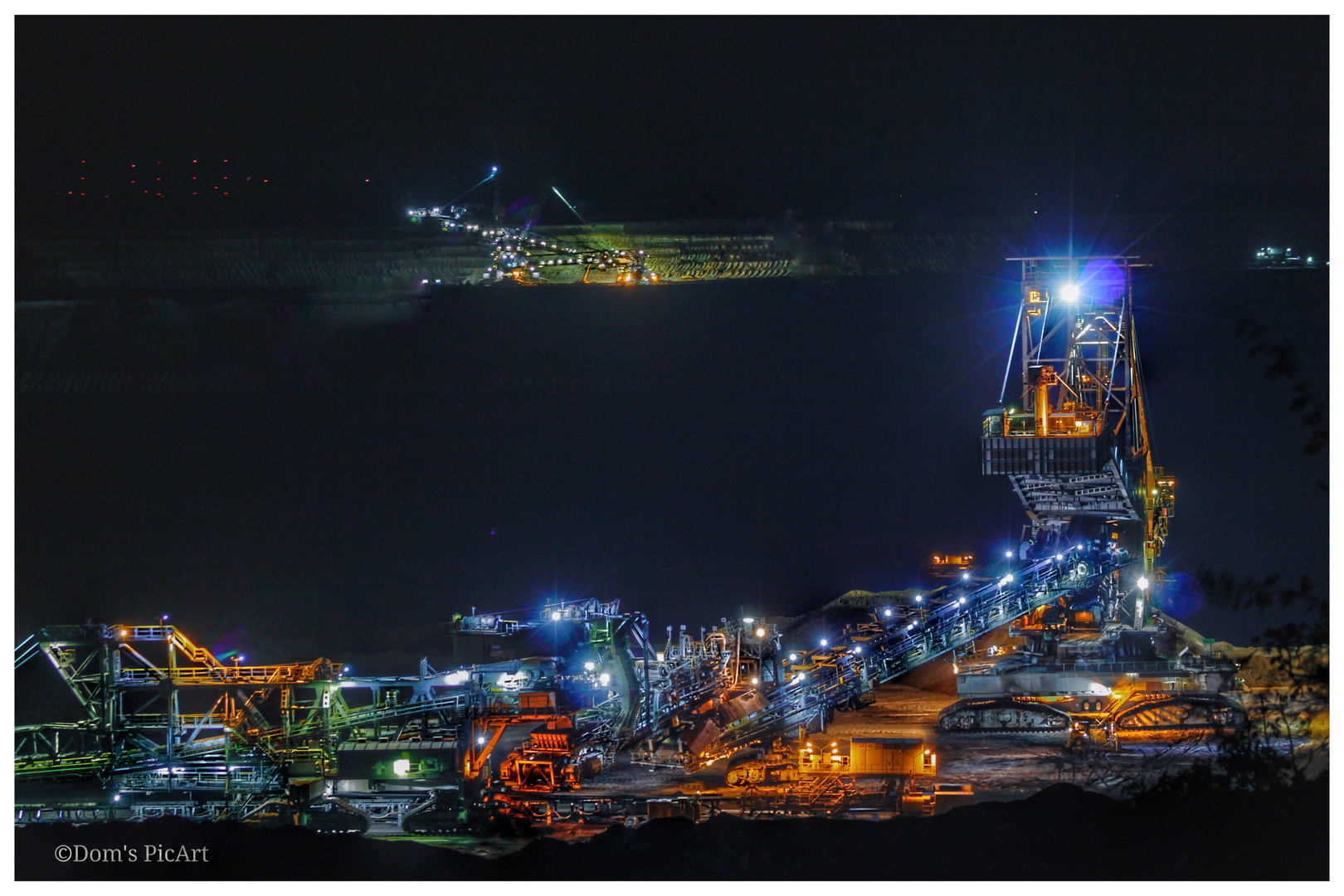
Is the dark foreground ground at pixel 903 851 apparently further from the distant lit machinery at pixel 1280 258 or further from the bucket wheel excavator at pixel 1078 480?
the distant lit machinery at pixel 1280 258

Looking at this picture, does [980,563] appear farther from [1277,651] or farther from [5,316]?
[5,316]

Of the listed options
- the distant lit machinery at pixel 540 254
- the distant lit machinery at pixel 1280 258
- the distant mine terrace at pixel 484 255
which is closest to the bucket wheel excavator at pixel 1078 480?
the distant mine terrace at pixel 484 255

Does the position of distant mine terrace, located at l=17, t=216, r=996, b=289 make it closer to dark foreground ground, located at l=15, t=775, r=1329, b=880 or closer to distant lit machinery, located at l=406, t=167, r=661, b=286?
distant lit machinery, located at l=406, t=167, r=661, b=286

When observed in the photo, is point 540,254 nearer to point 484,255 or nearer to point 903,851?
point 484,255

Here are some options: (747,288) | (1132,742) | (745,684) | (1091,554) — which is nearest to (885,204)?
(747,288)

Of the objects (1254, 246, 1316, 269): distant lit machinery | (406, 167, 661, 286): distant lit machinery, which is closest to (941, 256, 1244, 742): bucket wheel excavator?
(1254, 246, 1316, 269): distant lit machinery

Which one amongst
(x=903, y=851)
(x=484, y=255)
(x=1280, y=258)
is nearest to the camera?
(x=903, y=851)

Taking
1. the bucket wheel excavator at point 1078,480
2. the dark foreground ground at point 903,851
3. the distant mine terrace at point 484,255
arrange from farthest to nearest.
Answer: the distant mine terrace at point 484,255, the bucket wheel excavator at point 1078,480, the dark foreground ground at point 903,851

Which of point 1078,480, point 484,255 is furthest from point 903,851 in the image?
point 484,255
